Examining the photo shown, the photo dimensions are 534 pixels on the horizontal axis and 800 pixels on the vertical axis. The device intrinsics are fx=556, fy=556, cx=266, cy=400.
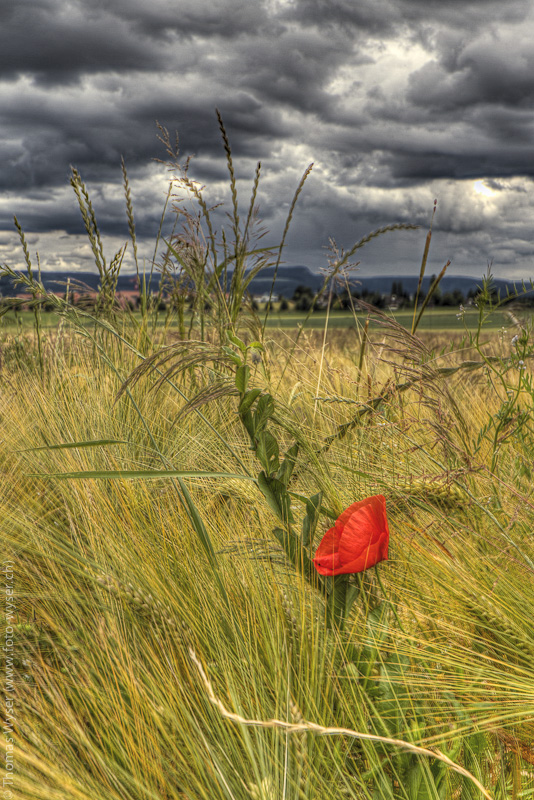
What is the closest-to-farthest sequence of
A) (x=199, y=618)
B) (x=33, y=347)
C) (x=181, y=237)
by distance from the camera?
1. (x=199, y=618)
2. (x=181, y=237)
3. (x=33, y=347)

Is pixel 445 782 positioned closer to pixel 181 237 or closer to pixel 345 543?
pixel 345 543

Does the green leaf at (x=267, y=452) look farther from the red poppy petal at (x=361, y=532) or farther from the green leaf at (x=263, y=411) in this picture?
the red poppy petal at (x=361, y=532)

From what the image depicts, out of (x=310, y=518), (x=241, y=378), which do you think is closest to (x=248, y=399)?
(x=241, y=378)

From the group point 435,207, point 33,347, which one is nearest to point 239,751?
point 435,207

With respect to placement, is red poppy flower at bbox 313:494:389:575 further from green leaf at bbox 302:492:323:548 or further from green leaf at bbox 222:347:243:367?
green leaf at bbox 222:347:243:367

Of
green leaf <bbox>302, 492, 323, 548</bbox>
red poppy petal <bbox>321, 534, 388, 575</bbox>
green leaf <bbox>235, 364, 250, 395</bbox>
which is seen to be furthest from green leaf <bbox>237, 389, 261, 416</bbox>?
red poppy petal <bbox>321, 534, 388, 575</bbox>

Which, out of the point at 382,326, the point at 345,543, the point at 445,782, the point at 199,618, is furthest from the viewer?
the point at 382,326

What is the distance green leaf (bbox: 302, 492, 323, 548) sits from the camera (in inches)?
37.4

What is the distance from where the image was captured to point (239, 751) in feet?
2.63

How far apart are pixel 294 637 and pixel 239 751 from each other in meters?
0.20

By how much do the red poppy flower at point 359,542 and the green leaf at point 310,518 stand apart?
1.9 inches

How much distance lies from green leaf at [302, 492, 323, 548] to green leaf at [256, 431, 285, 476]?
84 millimetres

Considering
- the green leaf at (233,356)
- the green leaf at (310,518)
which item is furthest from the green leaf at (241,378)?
the green leaf at (310,518)

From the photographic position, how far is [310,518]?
97 centimetres
